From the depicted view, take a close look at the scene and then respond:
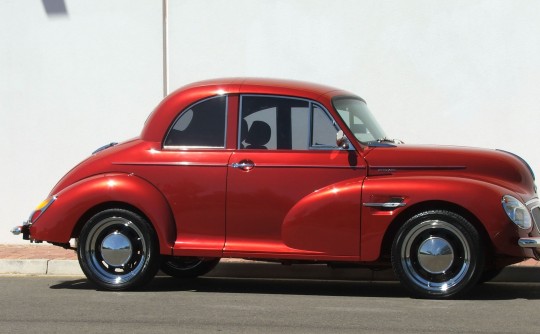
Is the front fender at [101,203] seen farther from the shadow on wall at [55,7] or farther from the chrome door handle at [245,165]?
the shadow on wall at [55,7]

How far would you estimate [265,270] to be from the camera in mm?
10555

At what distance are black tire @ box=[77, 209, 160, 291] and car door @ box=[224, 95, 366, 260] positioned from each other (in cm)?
79

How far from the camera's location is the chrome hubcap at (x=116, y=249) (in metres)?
9.26

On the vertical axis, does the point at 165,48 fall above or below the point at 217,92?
above

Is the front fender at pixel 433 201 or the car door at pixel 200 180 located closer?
the front fender at pixel 433 201

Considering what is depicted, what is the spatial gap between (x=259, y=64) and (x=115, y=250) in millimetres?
4529

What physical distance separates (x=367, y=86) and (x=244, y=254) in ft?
14.8

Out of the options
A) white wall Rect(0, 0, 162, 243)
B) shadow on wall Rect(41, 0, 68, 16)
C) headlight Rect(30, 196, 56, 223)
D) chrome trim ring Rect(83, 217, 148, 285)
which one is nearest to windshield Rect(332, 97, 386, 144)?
chrome trim ring Rect(83, 217, 148, 285)

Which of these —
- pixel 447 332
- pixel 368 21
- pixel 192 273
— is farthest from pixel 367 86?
pixel 447 332

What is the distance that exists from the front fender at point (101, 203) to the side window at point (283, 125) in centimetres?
95

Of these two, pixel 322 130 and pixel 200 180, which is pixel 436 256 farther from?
pixel 200 180

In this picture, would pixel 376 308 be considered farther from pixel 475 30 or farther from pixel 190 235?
pixel 475 30

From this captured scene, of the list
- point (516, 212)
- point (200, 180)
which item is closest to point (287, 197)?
point (200, 180)

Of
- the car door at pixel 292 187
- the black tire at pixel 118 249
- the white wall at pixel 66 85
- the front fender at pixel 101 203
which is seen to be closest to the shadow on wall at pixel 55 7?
the white wall at pixel 66 85
